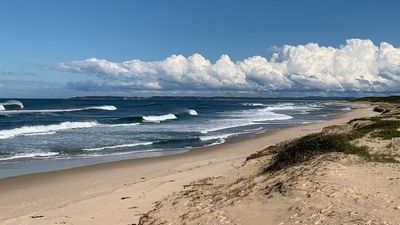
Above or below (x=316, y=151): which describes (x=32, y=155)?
below

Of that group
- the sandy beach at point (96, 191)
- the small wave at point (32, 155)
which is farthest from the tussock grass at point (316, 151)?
the small wave at point (32, 155)

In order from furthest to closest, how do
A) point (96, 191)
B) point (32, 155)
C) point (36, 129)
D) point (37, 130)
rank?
point (36, 129) < point (37, 130) < point (32, 155) < point (96, 191)

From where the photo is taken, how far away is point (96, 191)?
12.3m

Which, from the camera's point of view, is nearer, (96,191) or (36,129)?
(96,191)

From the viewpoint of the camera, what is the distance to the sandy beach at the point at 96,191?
902cm

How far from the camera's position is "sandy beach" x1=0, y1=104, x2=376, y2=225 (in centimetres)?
902

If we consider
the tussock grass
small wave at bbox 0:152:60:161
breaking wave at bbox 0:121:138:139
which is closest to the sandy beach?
the tussock grass

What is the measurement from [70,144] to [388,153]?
17192 mm

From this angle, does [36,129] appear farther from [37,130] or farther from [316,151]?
[316,151]

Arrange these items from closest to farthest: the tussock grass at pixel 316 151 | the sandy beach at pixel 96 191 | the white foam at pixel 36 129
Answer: the sandy beach at pixel 96 191, the tussock grass at pixel 316 151, the white foam at pixel 36 129

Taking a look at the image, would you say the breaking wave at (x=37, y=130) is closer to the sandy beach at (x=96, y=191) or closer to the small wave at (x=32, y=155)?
the small wave at (x=32, y=155)

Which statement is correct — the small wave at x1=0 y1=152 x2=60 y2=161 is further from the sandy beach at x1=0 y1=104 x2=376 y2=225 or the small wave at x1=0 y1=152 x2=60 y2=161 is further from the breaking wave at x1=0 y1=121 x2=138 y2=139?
the breaking wave at x1=0 y1=121 x2=138 y2=139

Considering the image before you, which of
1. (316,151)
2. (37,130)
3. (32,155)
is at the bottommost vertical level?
(37,130)

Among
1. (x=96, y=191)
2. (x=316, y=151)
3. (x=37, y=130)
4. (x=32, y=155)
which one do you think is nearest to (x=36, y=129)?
(x=37, y=130)
